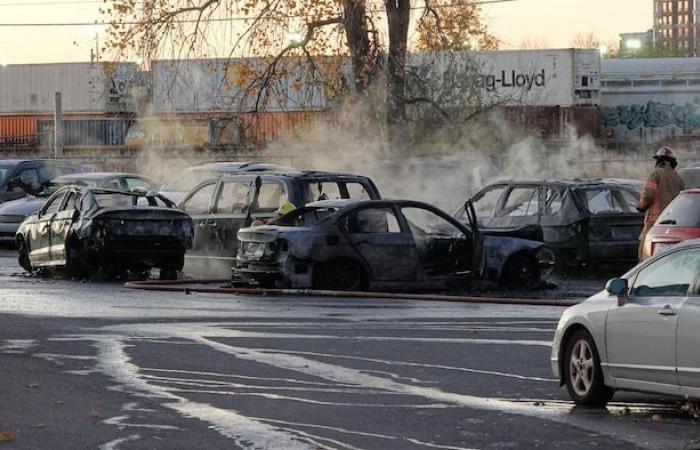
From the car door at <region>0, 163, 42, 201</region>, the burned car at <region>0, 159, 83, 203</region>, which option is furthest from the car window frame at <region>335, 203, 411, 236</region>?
the car door at <region>0, 163, 42, 201</region>

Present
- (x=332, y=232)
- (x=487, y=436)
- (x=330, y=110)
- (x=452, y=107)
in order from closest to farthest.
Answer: (x=487, y=436), (x=332, y=232), (x=330, y=110), (x=452, y=107)

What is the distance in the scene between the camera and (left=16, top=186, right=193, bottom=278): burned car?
77.9 ft

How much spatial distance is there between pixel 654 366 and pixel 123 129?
6806 cm

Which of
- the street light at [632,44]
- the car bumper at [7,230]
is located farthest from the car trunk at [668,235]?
the street light at [632,44]

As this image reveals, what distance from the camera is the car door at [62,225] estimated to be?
24.5 m

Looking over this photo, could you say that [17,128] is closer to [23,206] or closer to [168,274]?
[23,206]

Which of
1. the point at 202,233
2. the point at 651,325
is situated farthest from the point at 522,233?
the point at 651,325

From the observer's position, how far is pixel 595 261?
77.9ft

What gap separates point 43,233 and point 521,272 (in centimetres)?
766

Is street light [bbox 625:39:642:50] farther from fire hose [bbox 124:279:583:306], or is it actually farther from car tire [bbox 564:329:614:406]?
car tire [bbox 564:329:614:406]

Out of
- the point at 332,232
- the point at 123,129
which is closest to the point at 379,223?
the point at 332,232

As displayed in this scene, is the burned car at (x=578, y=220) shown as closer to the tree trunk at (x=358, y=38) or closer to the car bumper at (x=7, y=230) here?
the car bumper at (x=7, y=230)

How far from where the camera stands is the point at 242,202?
79.2ft

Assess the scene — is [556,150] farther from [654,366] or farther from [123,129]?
[654,366]
